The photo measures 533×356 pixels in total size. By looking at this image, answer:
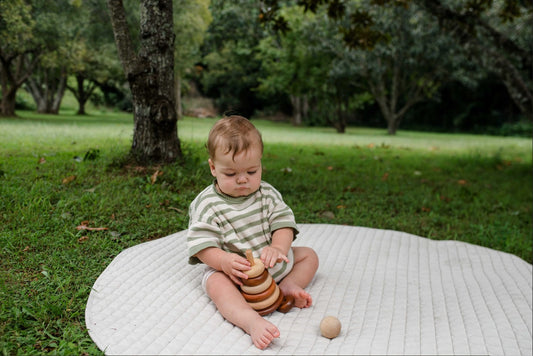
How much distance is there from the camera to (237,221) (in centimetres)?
194

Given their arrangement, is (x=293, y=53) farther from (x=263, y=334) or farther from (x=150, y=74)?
(x=263, y=334)

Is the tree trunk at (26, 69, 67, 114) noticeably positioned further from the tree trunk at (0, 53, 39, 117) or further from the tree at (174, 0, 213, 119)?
the tree at (174, 0, 213, 119)

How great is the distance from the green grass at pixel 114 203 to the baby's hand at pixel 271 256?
743 millimetres

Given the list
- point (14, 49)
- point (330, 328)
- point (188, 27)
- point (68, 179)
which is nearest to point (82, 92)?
point (14, 49)

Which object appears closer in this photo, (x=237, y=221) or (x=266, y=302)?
(x=266, y=302)

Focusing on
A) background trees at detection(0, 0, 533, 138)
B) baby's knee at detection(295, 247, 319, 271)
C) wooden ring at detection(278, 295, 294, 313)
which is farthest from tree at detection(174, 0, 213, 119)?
wooden ring at detection(278, 295, 294, 313)

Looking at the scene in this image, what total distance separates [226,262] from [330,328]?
516mm

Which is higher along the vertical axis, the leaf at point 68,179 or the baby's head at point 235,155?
the baby's head at point 235,155

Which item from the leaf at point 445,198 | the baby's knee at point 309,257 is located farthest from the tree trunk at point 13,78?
the leaf at point 445,198

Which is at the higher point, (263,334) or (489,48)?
(489,48)

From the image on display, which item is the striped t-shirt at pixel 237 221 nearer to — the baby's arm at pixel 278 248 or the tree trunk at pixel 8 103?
the baby's arm at pixel 278 248

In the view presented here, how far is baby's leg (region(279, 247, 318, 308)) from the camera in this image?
196cm

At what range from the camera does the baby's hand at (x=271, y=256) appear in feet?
5.88

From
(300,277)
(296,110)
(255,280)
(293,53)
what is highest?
(293,53)
